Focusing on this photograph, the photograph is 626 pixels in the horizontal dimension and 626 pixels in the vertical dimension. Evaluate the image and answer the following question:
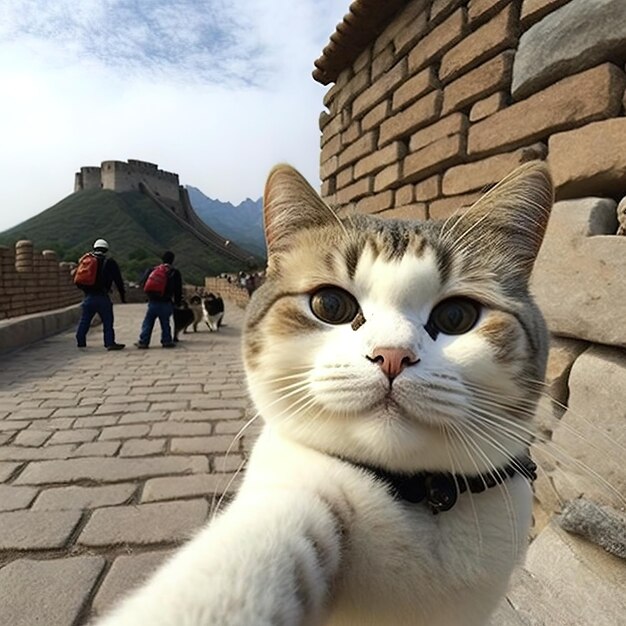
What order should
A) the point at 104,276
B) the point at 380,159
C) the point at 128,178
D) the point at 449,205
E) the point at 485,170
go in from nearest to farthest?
1. the point at 485,170
2. the point at 449,205
3. the point at 380,159
4. the point at 104,276
5. the point at 128,178

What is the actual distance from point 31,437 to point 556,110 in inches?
150

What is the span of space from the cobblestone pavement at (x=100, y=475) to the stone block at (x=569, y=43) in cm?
211

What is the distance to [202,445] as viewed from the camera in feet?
10.5

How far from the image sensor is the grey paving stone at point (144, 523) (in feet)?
6.58

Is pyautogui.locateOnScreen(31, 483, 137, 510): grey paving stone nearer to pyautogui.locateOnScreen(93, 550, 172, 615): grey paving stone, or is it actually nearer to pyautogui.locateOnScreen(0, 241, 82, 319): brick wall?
pyautogui.locateOnScreen(93, 550, 172, 615): grey paving stone

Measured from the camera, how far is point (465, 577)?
94 centimetres

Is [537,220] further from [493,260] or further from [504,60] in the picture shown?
[504,60]

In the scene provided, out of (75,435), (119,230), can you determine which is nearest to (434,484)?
(75,435)

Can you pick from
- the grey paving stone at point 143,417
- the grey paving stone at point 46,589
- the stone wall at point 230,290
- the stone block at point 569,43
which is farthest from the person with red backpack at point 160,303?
the stone block at point 569,43

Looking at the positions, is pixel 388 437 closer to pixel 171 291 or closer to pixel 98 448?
pixel 98 448

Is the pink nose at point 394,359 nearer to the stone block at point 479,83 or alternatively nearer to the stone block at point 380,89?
the stone block at point 479,83

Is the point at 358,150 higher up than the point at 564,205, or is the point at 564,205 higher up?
the point at 358,150

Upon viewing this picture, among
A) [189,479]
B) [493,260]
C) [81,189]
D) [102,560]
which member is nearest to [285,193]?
[493,260]

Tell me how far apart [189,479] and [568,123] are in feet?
8.57
